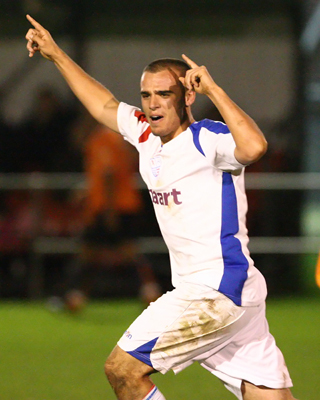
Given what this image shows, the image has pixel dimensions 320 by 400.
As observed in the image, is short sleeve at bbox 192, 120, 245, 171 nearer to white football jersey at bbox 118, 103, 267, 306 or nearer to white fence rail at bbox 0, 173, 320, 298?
white football jersey at bbox 118, 103, 267, 306

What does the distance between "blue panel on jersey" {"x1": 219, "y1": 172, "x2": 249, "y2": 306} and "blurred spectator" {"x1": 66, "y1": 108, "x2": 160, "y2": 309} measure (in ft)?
15.9

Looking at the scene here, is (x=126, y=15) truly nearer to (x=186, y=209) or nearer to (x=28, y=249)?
(x=28, y=249)

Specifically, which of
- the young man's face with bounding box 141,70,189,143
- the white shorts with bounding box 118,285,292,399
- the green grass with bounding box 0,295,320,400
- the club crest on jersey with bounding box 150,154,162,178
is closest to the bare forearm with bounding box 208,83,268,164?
the young man's face with bounding box 141,70,189,143

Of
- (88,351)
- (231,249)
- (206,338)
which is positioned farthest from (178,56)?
(206,338)

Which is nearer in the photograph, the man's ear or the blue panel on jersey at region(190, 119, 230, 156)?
the blue panel on jersey at region(190, 119, 230, 156)

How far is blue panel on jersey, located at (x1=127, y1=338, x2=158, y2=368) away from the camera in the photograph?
3695 millimetres

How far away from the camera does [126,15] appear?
10477 mm

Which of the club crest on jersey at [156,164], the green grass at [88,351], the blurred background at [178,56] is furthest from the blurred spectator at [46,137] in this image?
the club crest on jersey at [156,164]

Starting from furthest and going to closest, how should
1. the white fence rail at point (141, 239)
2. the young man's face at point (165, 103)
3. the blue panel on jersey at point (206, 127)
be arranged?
the white fence rail at point (141, 239) → the young man's face at point (165, 103) → the blue panel on jersey at point (206, 127)

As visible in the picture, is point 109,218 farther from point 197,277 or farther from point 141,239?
point 197,277

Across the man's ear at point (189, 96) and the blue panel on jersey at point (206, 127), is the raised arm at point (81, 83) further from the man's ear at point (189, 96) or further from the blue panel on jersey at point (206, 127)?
the blue panel on jersey at point (206, 127)

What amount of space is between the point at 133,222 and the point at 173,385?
3658 mm

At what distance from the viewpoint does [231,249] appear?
379 centimetres

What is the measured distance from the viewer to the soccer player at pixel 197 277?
371 cm
